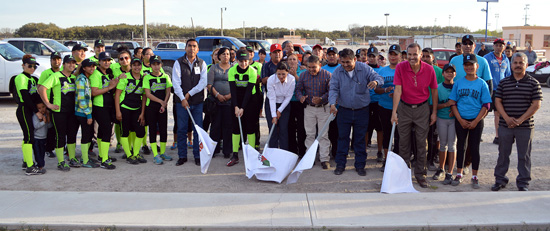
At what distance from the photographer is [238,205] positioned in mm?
5148

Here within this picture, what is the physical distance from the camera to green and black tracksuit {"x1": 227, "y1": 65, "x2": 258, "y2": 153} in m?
7.12

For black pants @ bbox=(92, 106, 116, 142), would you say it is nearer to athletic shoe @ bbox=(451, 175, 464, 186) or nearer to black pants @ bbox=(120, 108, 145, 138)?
black pants @ bbox=(120, 108, 145, 138)

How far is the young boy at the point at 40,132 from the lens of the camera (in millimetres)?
6555

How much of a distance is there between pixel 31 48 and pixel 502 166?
50.3ft

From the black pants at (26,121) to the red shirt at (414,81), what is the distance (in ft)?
16.6

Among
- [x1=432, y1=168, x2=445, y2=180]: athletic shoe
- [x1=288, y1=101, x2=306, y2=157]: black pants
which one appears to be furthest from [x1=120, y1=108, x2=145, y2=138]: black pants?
[x1=432, y1=168, x2=445, y2=180]: athletic shoe

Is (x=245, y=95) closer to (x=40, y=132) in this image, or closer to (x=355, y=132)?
(x=355, y=132)

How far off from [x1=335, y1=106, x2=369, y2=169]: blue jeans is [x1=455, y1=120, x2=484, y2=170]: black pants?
4.05 ft

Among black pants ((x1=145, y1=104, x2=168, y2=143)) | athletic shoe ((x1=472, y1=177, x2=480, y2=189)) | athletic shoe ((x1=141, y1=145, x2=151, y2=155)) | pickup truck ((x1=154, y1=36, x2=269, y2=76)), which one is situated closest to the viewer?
athletic shoe ((x1=472, y1=177, x2=480, y2=189))

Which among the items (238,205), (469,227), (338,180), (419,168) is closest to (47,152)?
(238,205)

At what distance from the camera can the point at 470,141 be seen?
19.9 feet

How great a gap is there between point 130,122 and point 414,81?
14.3 ft

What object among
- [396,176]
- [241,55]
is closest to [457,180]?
[396,176]

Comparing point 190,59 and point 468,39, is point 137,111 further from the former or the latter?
point 468,39
